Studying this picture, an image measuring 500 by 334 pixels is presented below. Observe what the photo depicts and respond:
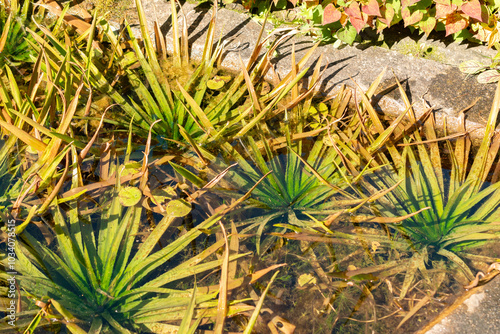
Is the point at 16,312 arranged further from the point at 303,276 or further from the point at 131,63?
the point at 131,63

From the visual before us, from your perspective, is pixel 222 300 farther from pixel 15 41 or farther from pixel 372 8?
pixel 15 41

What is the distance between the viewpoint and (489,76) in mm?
1669

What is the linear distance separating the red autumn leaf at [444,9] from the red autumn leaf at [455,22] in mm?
93

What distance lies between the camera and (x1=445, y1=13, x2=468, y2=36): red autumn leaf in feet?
5.62

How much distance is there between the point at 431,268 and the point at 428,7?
1.26 m

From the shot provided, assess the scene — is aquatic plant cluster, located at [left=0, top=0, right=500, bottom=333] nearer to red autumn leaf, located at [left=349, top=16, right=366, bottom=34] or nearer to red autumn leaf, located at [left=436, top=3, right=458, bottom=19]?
red autumn leaf, located at [left=349, top=16, right=366, bottom=34]

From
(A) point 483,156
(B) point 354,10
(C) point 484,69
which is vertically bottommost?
(A) point 483,156

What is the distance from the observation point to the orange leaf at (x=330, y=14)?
169cm

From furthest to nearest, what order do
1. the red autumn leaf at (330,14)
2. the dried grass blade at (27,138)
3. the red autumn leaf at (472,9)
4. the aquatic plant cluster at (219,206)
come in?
1. the red autumn leaf at (330,14)
2. the red autumn leaf at (472,9)
3. the dried grass blade at (27,138)
4. the aquatic plant cluster at (219,206)

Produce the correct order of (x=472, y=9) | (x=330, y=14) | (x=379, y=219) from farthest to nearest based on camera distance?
(x=330, y=14), (x=472, y=9), (x=379, y=219)

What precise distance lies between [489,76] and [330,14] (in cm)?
80

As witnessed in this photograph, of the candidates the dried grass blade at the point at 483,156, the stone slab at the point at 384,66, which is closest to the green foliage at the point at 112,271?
the stone slab at the point at 384,66

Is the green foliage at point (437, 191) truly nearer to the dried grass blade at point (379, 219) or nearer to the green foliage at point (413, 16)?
the dried grass blade at point (379, 219)

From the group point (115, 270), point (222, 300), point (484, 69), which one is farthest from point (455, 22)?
point (115, 270)
